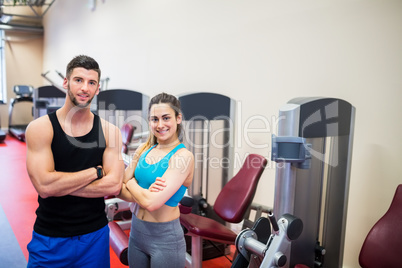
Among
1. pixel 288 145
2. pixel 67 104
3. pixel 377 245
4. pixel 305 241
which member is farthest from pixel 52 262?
pixel 377 245

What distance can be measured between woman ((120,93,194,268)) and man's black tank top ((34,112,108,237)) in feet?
0.67

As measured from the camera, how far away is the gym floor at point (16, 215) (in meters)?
2.53

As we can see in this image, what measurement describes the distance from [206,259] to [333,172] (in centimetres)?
133

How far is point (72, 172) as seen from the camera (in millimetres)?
1316

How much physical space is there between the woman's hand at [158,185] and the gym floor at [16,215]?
1.44 m

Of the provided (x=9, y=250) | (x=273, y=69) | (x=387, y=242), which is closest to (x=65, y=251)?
(x=387, y=242)

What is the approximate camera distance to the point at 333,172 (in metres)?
1.95

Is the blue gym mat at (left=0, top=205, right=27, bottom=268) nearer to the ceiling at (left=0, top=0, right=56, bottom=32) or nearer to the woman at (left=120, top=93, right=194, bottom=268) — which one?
the woman at (left=120, top=93, right=194, bottom=268)

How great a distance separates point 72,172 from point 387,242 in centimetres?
155

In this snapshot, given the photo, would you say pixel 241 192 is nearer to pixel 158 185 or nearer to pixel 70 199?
pixel 158 185

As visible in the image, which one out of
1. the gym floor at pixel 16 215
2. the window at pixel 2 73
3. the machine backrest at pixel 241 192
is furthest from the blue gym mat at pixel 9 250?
the window at pixel 2 73

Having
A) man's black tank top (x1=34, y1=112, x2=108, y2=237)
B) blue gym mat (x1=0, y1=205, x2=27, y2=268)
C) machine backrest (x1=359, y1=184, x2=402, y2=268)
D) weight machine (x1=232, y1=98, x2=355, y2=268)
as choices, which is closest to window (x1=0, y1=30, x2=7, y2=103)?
blue gym mat (x1=0, y1=205, x2=27, y2=268)

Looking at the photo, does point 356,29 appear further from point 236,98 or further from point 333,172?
point 236,98

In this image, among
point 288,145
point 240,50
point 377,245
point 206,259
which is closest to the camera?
point 288,145
